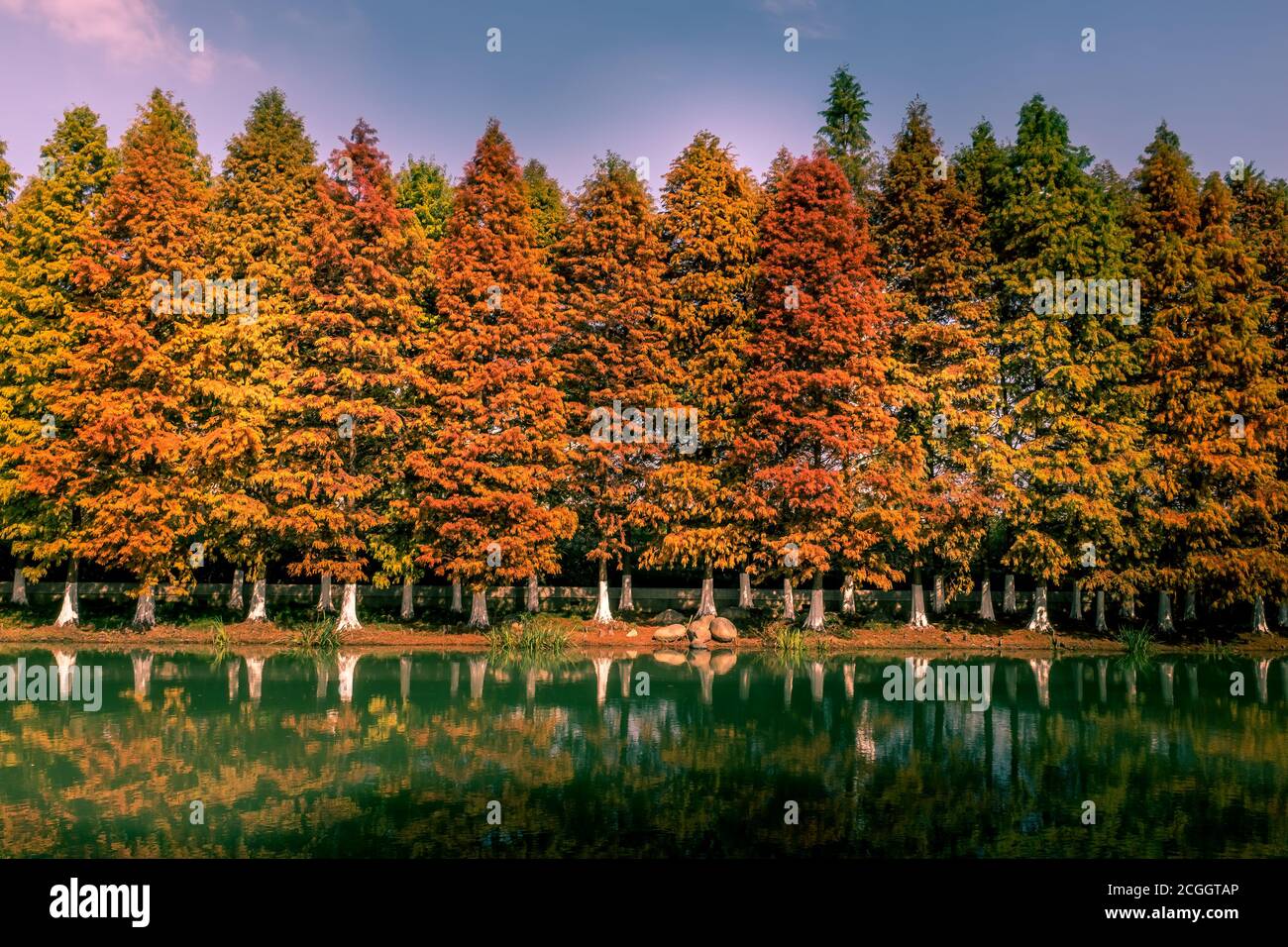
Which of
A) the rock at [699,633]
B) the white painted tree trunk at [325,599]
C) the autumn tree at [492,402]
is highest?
the autumn tree at [492,402]

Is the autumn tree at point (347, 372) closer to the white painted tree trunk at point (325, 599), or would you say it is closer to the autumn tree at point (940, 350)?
the white painted tree trunk at point (325, 599)

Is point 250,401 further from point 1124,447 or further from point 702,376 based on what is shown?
point 1124,447

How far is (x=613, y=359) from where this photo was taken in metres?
35.6

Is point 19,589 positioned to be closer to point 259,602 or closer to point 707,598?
point 259,602

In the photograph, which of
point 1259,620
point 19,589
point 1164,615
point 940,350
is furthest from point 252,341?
point 1259,620

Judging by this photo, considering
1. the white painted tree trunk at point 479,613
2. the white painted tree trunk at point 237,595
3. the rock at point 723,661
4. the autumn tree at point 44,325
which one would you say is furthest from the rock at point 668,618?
the autumn tree at point 44,325

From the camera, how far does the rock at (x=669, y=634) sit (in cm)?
3388

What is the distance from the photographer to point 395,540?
35.2m

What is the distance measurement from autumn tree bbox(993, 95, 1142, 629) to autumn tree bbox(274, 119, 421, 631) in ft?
78.3

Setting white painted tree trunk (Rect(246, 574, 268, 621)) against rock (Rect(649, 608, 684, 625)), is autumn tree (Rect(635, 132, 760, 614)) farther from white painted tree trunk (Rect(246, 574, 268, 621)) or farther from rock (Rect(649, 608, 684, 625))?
white painted tree trunk (Rect(246, 574, 268, 621))

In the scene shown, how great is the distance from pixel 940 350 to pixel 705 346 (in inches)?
370

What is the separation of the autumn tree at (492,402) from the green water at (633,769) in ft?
29.4
